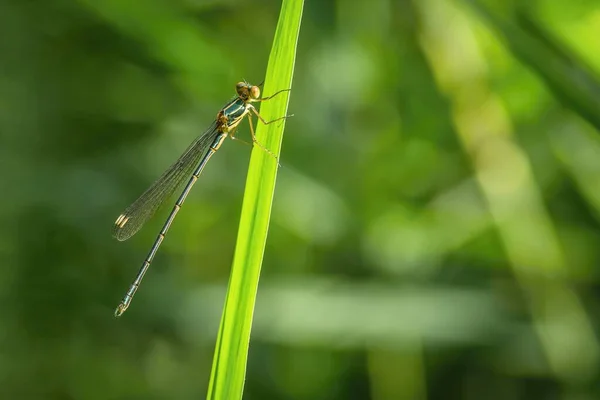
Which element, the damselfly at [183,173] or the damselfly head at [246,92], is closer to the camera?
the damselfly head at [246,92]

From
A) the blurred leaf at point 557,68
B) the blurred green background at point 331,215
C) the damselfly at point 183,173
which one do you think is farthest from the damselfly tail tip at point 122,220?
the blurred leaf at point 557,68

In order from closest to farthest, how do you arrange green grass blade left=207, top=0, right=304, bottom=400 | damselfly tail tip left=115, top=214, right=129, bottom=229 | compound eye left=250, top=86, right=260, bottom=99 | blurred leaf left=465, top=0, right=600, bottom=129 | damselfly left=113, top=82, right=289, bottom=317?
green grass blade left=207, top=0, right=304, bottom=400
blurred leaf left=465, top=0, right=600, bottom=129
compound eye left=250, top=86, right=260, bottom=99
damselfly left=113, top=82, right=289, bottom=317
damselfly tail tip left=115, top=214, right=129, bottom=229

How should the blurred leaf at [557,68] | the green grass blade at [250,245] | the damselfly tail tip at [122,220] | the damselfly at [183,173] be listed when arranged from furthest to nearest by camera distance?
the damselfly tail tip at [122,220] → the damselfly at [183,173] → the blurred leaf at [557,68] → the green grass blade at [250,245]

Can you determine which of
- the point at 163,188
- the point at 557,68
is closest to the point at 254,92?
the point at 163,188

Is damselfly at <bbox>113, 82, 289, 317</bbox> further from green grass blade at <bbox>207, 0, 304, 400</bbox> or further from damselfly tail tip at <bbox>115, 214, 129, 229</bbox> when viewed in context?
green grass blade at <bbox>207, 0, 304, 400</bbox>

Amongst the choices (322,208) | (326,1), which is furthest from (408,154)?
(326,1)

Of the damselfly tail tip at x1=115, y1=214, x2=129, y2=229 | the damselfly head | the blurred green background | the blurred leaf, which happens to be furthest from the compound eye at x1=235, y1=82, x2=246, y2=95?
the blurred leaf

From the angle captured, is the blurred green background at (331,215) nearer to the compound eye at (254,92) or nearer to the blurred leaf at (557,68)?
the compound eye at (254,92)
